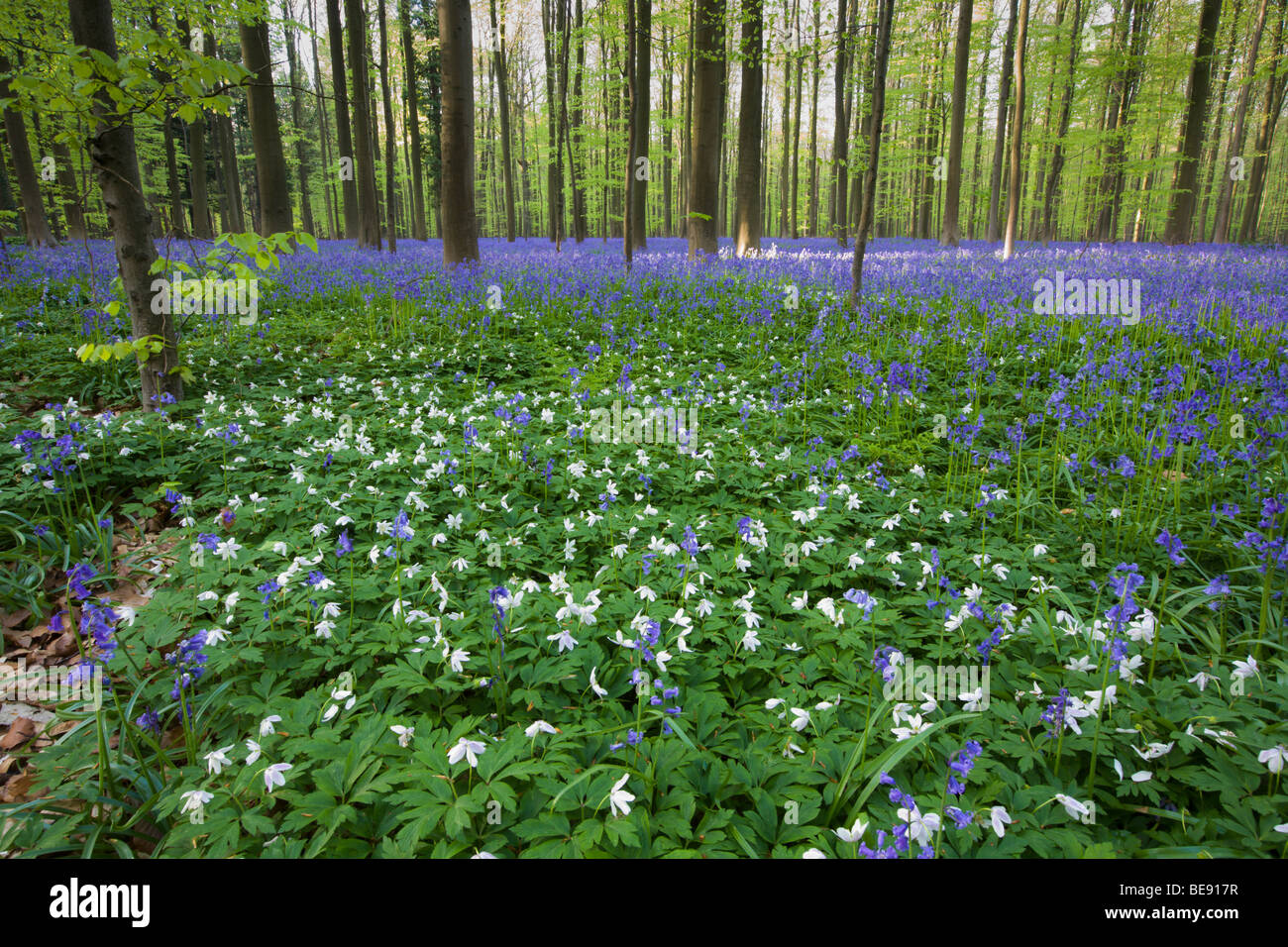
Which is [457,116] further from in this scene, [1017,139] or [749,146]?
[1017,139]

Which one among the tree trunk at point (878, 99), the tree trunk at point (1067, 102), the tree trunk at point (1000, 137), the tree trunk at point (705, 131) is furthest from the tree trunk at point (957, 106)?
the tree trunk at point (878, 99)

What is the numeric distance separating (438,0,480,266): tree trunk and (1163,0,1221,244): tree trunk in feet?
71.3

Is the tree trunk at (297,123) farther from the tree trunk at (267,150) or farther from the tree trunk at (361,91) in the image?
the tree trunk at (267,150)

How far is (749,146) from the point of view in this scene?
47.5ft

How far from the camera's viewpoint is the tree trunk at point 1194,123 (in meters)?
18.2

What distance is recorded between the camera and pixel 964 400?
20.1 feet

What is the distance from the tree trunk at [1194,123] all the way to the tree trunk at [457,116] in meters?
21.7

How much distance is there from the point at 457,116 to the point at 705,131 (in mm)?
6303

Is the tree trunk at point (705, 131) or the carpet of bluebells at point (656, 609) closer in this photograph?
the carpet of bluebells at point (656, 609)

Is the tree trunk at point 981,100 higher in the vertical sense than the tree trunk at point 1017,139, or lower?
higher

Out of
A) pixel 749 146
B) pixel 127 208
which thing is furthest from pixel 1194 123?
pixel 127 208

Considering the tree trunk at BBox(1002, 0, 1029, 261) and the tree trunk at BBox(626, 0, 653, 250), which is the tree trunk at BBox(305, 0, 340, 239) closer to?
the tree trunk at BBox(626, 0, 653, 250)

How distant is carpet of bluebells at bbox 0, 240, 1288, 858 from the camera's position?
6.14 ft
